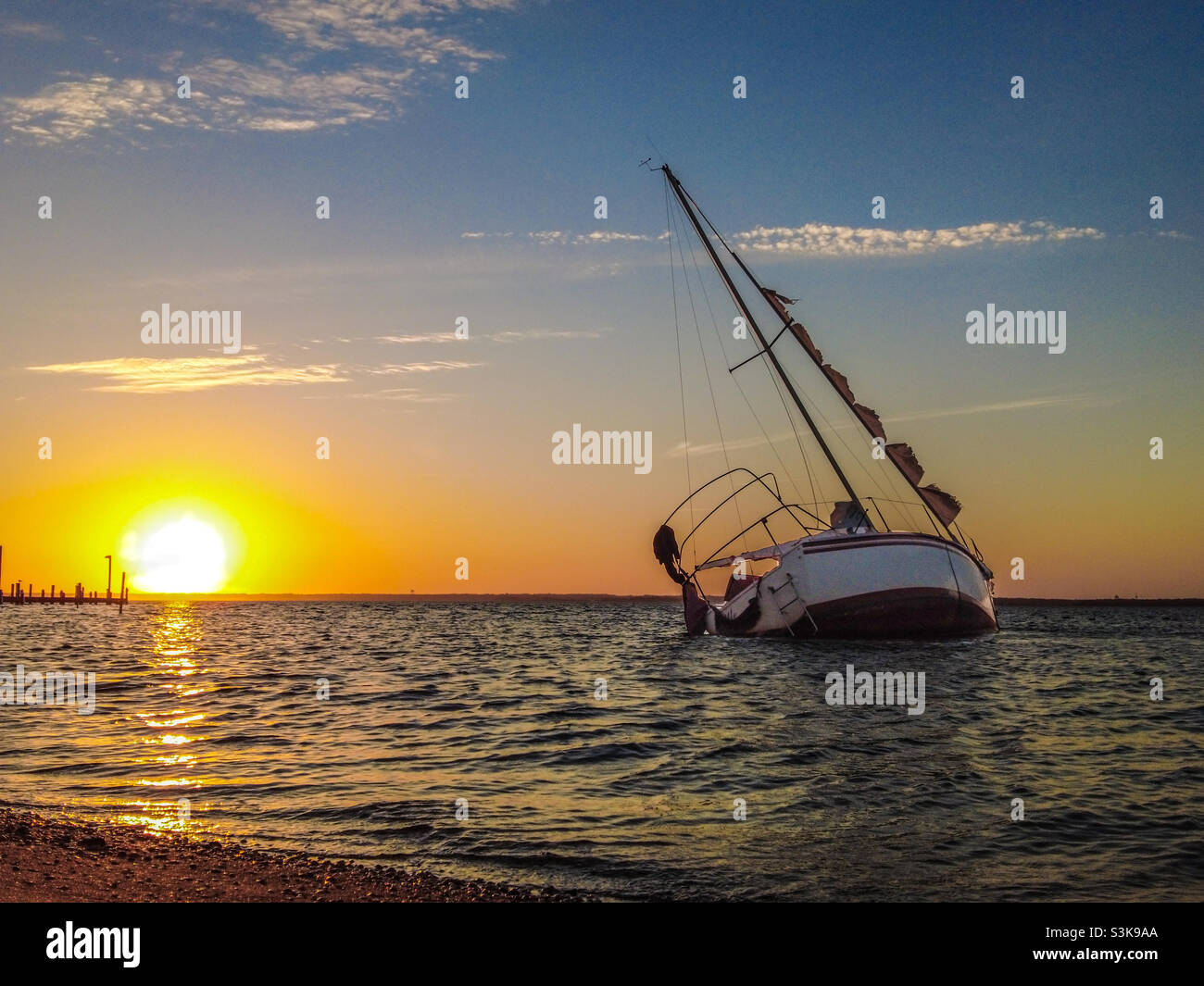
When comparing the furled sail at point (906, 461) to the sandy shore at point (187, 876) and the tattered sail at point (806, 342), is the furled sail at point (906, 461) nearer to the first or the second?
the tattered sail at point (806, 342)

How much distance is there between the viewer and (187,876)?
907 cm

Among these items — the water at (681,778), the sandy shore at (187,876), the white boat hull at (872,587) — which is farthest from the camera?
the white boat hull at (872,587)

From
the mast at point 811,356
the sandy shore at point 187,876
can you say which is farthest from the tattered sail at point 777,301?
the sandy shore at point 187,876

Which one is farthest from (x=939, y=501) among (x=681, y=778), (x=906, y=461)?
(x=681, y=778)

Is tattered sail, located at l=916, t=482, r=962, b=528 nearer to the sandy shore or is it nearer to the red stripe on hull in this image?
the red stripe on hull

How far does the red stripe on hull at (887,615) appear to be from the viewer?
36438mm

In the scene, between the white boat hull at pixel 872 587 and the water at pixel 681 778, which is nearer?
the water at pixel 681 778

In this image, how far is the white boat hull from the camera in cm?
3619

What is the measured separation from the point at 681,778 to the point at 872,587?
923 inches

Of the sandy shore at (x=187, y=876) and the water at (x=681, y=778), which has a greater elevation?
the sandy shore at (x=187, y=876)

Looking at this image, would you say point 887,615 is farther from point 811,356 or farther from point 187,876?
point 187,876

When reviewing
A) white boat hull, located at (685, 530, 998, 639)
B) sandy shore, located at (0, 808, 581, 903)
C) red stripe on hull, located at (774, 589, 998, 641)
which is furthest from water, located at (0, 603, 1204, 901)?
white boat hull, located at (685, 530, 998, 639)

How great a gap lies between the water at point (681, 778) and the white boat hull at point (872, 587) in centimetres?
621

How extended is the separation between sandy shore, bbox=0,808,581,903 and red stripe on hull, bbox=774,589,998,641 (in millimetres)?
29052
